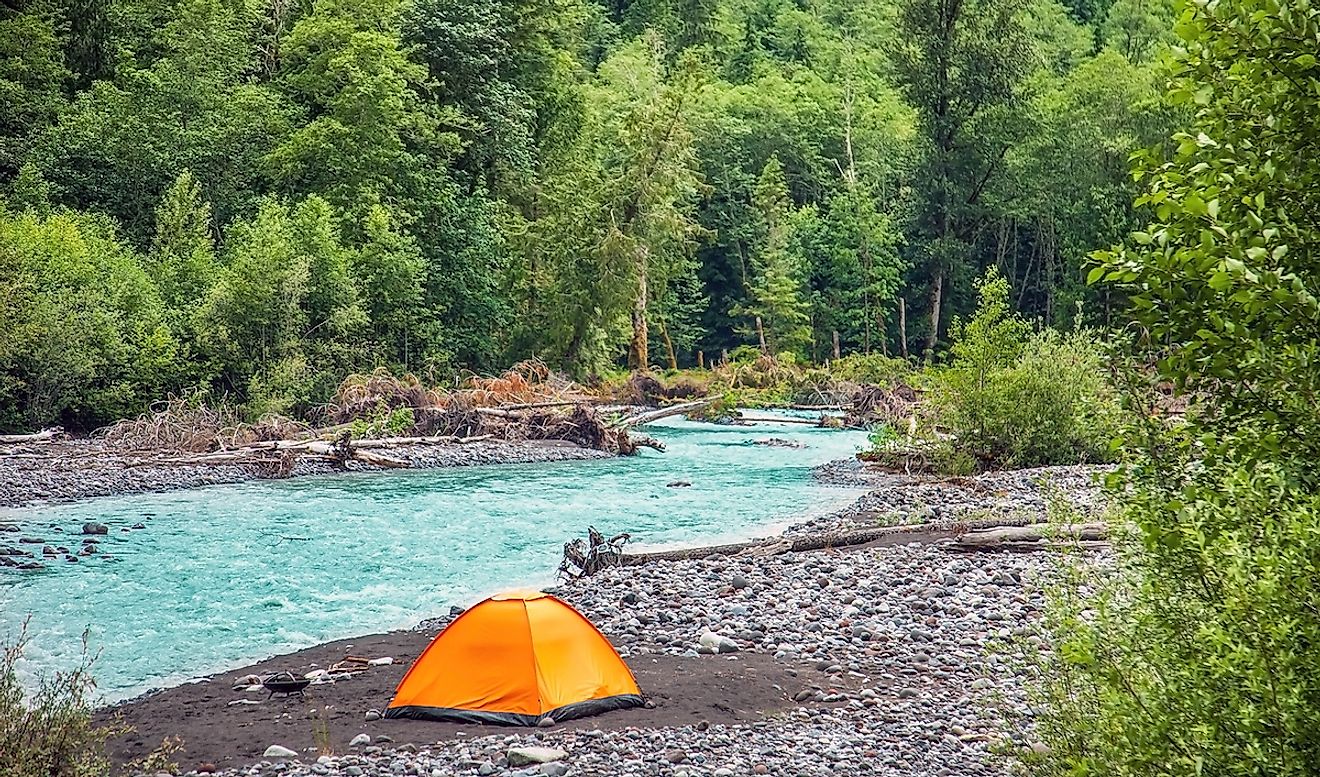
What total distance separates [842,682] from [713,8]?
217 ft

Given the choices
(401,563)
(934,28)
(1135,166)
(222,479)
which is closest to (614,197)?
(934,28)

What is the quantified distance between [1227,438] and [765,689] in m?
4.63

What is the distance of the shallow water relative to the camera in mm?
10586

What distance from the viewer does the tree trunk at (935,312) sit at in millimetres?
45103

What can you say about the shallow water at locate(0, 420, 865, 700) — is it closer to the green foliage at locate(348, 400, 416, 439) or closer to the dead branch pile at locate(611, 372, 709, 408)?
the green foliage at locate(348, 400, 416, 439)

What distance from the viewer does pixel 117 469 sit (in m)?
19.8

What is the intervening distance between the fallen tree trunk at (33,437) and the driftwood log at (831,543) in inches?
523

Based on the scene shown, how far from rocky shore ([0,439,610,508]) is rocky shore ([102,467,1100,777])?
34.1ft

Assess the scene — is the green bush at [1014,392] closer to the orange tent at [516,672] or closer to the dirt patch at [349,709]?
the dirt patch at [349,709]

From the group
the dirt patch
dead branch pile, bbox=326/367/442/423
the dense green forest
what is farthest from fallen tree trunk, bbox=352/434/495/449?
the dirt patch

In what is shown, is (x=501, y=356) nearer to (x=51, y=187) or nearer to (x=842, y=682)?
(x=51, y=187)

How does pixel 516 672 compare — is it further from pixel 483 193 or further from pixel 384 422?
pixel 483 193

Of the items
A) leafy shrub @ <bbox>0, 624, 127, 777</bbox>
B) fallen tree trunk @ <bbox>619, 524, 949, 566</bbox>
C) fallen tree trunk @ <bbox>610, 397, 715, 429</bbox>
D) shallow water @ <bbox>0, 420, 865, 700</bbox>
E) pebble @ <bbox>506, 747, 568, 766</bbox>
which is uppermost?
leafy shrub @ <bbox>0, 624, 127, 777</bbox>

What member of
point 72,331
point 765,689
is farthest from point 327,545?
point 72,331
